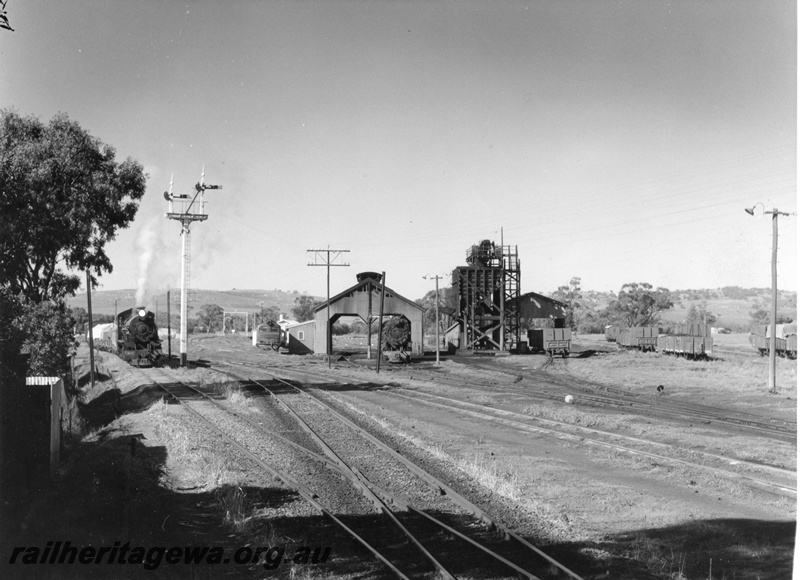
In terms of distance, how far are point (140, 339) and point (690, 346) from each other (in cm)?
3855

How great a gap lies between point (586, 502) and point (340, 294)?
1746 inches

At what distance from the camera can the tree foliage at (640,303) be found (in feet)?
321

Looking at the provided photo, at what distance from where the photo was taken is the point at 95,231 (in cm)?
2367

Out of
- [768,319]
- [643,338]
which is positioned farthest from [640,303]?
[643,338]

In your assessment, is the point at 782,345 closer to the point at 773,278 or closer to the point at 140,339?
the point at 773,278

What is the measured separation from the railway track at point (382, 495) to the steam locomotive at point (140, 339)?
67.1 feet

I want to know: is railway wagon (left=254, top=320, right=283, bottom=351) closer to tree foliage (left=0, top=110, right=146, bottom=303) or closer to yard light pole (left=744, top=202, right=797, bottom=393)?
tree foliage (left=0, top=110, right=146, bottom=303)

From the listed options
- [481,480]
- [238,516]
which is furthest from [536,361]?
[238,516]

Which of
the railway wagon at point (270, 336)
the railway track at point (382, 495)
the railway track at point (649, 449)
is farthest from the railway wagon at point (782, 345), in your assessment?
the railway wagon at point (270, 336)

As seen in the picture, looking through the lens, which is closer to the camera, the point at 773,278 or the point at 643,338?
the point at 773,278

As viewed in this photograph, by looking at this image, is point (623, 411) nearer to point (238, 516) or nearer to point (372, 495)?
point (372, 495)

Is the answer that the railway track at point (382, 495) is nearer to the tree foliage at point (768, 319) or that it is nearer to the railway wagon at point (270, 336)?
the railway wagon at point (270, 336)

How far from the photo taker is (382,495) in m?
11.2

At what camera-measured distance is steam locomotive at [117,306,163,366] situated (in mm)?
38750
